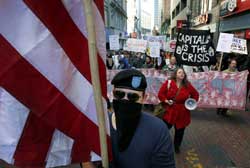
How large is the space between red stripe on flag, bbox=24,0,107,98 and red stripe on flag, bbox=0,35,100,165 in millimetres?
226

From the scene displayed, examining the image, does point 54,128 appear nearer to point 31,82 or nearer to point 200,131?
point 31,82

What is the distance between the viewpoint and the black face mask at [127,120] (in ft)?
6.51

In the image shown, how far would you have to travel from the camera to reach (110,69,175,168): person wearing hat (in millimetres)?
1950

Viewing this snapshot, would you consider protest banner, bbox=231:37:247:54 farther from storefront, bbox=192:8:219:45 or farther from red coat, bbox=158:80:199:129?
storefront, bbox=192:8:219:45

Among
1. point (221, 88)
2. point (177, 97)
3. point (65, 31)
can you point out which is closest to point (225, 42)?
point (221, 88)

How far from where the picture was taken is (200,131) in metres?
7.55

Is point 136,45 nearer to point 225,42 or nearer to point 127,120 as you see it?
point 225,42

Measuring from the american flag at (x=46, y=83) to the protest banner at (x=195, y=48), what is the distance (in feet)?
25.5

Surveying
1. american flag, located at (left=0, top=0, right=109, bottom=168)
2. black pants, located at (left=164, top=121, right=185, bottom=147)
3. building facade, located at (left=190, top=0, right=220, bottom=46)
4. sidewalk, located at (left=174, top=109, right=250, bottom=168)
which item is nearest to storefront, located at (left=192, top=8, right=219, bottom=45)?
building facade, located at (left=190, top=0, right=220, bottom=46)

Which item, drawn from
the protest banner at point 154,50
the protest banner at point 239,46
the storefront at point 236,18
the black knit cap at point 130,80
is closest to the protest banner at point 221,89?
the protest banner at point 239,46

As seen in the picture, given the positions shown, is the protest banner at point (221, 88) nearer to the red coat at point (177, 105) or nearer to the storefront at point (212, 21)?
the red coat at point (177, 105)

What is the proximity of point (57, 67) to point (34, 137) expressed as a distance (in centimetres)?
45

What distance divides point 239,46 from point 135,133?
9378 millimetres

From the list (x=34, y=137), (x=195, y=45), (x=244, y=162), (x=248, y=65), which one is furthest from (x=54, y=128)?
(x=248, y=65)
